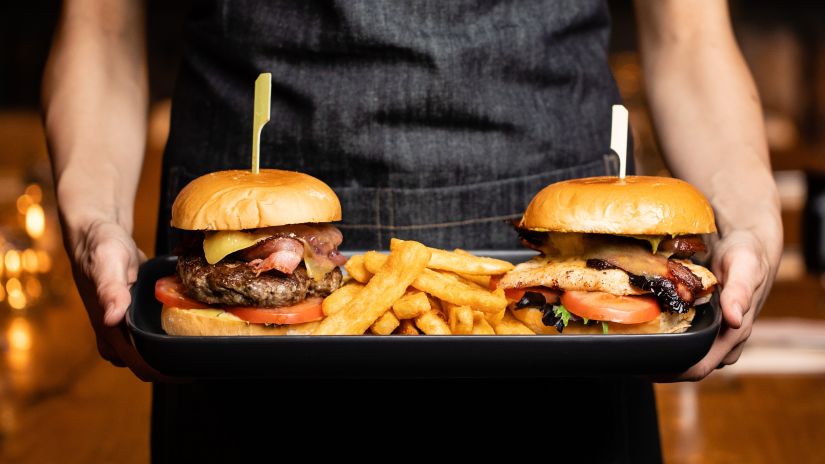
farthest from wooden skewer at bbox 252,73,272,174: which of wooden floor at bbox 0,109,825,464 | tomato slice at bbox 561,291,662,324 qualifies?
wooden floor at bbox 0,109,825,464

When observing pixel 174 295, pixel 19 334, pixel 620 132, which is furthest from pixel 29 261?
pixel 620 132

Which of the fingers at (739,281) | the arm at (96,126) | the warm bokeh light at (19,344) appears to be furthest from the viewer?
the warm bokeh light at (19,344)

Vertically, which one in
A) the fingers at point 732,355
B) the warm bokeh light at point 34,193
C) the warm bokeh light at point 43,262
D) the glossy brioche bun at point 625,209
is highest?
the glossy brioche bun at point 625,209

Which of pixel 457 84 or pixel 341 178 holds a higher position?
pixel 457 84

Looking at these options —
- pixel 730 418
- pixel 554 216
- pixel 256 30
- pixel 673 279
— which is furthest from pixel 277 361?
pixel 730 418

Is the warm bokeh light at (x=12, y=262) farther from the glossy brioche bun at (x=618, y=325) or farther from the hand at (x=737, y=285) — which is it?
the hand at (x=737, y=285)

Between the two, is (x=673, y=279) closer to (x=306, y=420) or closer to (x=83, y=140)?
(x=306, y=420)

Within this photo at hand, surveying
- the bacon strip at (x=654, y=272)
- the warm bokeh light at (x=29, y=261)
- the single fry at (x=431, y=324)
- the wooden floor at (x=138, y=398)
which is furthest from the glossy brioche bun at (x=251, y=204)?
the warm bokeh light at (x=29, y=261)
